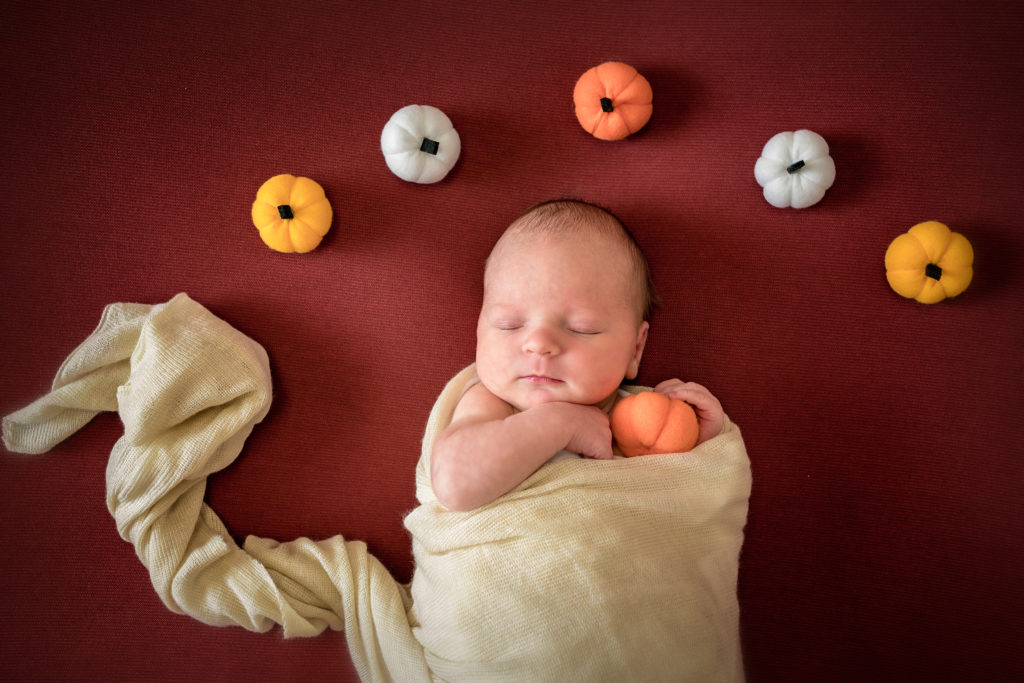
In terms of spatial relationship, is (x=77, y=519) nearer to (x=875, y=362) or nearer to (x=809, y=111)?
(x=875, y=362)

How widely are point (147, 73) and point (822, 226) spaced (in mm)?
1856

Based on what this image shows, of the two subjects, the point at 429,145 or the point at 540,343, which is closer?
the point at 540,343

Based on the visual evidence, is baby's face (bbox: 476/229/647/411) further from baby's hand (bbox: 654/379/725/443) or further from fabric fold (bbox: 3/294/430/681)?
fabric fold (bbox: 3/294/430/681)

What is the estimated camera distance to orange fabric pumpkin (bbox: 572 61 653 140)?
62.1 inches

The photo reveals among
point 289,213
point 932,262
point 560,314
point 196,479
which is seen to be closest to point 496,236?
point 560,314

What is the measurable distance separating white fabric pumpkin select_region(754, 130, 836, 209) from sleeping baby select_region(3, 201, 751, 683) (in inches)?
16.8

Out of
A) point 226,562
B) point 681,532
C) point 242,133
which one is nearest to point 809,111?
point 681,532

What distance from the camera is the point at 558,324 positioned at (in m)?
1.34

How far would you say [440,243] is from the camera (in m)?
1.65

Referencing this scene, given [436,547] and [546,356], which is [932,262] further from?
[436,547]

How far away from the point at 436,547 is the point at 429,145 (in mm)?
961

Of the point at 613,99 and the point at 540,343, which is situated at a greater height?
the point at 613,99

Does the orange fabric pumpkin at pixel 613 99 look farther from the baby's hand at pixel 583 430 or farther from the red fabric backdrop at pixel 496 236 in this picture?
the baby's hand at pixel 583 430

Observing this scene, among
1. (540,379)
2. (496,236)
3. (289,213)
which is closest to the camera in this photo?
(540,379)
